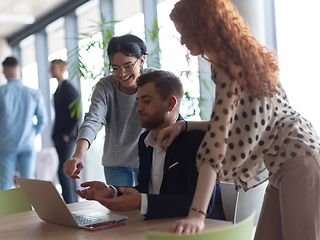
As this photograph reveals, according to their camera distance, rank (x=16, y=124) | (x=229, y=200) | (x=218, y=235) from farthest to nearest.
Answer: (x=16, y=124) → (x=229, y=200) → (x=218, y=235)

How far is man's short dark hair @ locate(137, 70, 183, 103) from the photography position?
1729 mm

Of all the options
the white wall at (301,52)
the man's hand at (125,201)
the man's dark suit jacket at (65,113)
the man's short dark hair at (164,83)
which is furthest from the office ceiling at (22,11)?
the man's hand at (125,201)

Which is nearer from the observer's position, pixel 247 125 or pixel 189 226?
pixel 189 226

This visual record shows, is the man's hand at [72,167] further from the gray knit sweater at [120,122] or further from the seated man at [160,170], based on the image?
the gray knit sweater at [120,122]

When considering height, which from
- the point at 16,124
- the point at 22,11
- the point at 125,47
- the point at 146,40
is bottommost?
the point at 16,124

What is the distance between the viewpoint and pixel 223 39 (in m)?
1.21

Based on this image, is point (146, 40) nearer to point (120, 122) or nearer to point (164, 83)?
point (120, 122)

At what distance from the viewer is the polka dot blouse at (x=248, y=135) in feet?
3.65

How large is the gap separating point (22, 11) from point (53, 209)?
5722 mm

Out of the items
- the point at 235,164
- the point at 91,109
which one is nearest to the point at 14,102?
the point at 91,109

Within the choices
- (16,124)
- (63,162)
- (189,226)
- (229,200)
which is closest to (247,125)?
(189,226)

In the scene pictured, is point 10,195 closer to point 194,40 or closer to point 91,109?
point 91,109

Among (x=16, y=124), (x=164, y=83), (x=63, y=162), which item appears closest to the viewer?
(x=164, y=83)

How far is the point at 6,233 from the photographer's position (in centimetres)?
121
